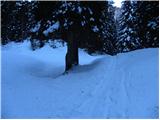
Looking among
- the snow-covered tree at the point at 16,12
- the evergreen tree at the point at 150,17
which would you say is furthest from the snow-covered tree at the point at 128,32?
the snow-covered tree at the point at 16,12

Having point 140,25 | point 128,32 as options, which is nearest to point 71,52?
point 140,25

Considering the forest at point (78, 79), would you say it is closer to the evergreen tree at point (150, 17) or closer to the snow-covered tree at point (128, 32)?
the evergreen tree at point (150, 17)

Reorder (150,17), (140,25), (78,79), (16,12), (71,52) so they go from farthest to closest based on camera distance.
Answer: (140,25) → (150,17) → (16,12) → (71,52) → (78,79)

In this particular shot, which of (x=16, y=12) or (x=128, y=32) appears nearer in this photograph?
(x=16, y=12)

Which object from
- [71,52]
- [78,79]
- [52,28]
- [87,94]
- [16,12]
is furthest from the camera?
[16,12]

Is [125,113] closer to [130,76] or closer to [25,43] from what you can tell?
[130,76]

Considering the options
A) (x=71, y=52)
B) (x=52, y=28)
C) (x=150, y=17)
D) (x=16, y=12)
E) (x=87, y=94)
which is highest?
(x=16, y=12)

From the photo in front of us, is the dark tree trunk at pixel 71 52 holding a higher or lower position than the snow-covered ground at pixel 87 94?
higher

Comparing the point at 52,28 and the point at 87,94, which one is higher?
the point at 52,28

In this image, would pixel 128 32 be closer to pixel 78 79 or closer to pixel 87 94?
pixel 78 79

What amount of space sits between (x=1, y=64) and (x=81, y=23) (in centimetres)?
593

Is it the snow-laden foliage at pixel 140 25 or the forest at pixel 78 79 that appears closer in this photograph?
the forest at pixel 78 79

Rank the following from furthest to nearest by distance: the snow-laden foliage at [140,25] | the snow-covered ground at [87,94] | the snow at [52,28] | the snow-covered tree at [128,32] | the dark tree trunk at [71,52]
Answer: the snow-covered tree at [128,32]
the snow-laden foliage at [140,25]
the dark tree trunk at [71,52]
the snow at [52,28]
the snow-covered ground at [87,94]

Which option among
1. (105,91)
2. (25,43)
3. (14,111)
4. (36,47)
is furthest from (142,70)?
(25,43)
